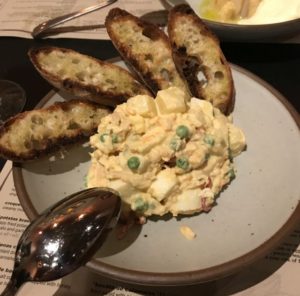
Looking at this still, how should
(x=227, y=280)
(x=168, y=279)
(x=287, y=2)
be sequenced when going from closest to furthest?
(x=168, y=279) → (x=227, y=280) → (x=287, y=2)

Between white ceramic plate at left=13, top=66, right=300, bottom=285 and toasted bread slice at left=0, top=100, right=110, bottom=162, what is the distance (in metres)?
0.04

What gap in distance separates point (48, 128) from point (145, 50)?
38cm

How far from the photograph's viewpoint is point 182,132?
0.95 metres

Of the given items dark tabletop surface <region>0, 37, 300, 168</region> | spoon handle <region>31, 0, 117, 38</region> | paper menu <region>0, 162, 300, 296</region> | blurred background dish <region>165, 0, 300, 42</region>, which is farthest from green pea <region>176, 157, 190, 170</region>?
spoon handle <region>31, 0, 117, 38</region>

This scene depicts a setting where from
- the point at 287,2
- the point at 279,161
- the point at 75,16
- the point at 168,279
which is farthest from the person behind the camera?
the point at 75,16

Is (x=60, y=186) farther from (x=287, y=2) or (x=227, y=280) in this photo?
(x=287, y=2)

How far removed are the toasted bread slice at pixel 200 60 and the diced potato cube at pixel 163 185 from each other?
1.04 feet

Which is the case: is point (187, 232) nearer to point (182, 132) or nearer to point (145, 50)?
point (182, 132)

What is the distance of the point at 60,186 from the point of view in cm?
106

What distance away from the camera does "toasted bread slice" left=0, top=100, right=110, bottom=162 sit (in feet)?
3.48

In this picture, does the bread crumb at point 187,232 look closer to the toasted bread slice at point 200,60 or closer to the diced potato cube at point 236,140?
the diced potato cube at point 236,140

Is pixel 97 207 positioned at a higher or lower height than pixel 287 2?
lower

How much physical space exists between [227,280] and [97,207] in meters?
0.33

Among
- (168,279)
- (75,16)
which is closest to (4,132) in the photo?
(168,279)
